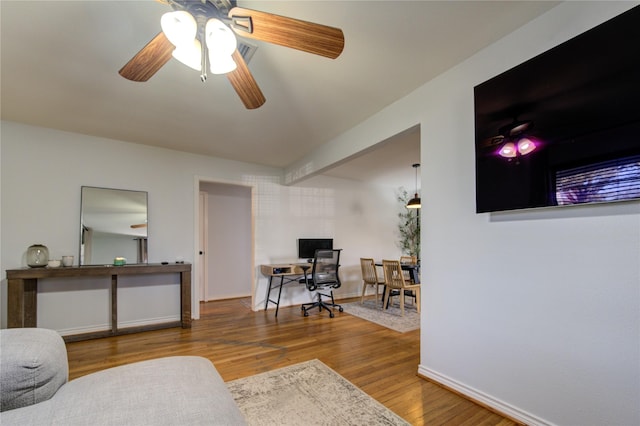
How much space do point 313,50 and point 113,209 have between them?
3.60 m

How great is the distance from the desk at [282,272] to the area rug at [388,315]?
989 mm

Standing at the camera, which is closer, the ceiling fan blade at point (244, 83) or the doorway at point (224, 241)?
the ceiling fan blade at point (244, 83)

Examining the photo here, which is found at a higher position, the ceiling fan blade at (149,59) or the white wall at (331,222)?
the ceiling fan blade at (149,59)

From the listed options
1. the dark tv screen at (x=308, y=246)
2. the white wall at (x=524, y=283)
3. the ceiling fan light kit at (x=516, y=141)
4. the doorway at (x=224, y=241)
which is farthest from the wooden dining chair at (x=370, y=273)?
the ceiling fan light kit at (x=516, y=141)

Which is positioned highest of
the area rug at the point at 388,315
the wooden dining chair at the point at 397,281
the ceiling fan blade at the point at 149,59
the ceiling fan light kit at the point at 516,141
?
the ceiling fan blade at the point at 149,59

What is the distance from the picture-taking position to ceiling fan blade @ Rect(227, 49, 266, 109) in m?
Answer: 1.62

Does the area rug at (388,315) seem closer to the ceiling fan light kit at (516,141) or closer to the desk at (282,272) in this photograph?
the desk at (282,272)

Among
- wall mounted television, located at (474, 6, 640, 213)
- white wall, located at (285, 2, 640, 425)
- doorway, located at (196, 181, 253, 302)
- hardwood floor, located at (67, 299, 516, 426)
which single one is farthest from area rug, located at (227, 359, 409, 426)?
doorway, located at (196, 181, 253, 302)

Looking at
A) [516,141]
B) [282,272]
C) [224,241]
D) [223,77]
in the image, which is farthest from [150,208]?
[516,141]

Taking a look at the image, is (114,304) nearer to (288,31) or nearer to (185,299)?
(185,299)

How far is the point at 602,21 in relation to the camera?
56.9 inches

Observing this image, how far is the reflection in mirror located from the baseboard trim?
3713 millimetres

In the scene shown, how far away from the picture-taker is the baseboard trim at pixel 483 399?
1.66 metres

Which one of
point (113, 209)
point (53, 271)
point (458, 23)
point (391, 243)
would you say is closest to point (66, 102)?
point (113, 209)
